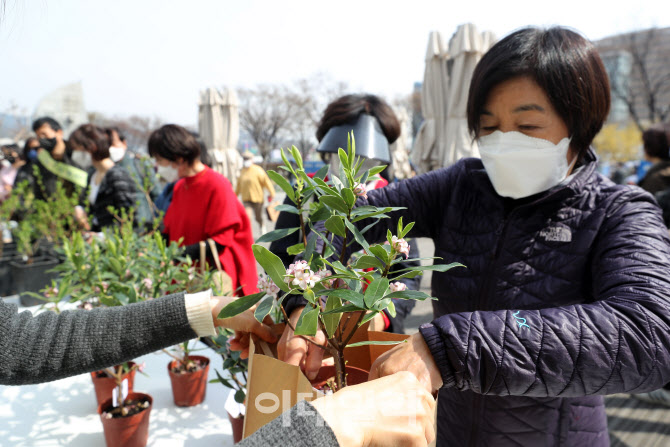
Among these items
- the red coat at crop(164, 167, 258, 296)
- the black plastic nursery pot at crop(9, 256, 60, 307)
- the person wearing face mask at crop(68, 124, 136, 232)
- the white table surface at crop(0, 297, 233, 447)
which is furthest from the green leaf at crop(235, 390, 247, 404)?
the black plastic nursery pot at crop(9, 256, 60, 307)

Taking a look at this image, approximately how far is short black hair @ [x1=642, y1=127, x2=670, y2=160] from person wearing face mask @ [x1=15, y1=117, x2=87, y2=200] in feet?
17.7

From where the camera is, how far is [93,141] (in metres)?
4.10

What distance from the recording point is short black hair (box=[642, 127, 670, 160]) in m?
3.76

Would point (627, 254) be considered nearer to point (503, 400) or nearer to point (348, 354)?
point (503, 400)

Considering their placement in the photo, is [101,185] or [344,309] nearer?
[344,309]

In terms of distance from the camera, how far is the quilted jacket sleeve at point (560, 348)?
72 cm

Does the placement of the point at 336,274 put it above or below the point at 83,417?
above

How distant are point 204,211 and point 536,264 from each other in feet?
7.77

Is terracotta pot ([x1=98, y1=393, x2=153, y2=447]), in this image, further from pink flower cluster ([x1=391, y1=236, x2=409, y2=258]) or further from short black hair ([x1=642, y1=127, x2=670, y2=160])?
short black hair ([x1=642, y1=127, x2=670, y2=160])

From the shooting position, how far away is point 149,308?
1.18 metres

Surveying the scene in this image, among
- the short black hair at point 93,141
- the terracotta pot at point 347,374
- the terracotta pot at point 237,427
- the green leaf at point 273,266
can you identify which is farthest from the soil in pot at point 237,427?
the short black hair at point 93,141

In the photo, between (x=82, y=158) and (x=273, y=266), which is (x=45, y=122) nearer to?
(x=82, y=158)

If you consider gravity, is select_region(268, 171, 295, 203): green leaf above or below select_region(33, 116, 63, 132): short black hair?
below

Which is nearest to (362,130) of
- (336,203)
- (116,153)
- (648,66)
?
(336,203)
